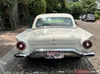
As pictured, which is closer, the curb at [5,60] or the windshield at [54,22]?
the curb at [5,60]

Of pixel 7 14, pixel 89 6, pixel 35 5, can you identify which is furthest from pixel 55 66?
pixel 89 6

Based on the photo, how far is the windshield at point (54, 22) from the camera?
25.7 ft

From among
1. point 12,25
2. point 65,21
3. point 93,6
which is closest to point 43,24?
point 65,21

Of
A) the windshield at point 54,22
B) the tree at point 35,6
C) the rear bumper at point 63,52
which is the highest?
the windshield at point 54,22

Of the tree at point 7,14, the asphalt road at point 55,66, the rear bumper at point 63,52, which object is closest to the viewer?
the rear bumper at point 63,52

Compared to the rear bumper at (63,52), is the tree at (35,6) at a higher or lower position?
lower

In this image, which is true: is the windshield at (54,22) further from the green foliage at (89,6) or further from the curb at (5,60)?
the green foliage at (89,6)

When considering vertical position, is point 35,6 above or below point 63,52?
below

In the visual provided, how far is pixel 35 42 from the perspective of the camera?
6090 mm

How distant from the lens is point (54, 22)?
789 cm

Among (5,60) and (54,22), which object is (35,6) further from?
(5,60)

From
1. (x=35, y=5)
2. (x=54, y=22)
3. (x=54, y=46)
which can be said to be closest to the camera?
(x=54, y=46)

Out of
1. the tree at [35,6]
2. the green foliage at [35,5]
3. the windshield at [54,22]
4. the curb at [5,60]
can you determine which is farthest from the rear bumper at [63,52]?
the green foliage at [35,5]

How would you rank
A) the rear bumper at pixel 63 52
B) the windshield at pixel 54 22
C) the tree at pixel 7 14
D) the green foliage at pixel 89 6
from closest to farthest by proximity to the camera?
the rear bumper at pixel 63 52 < the windshield at pixel 54 22 < the tree at pixel 7 14 < the green foliage at pixel 89 6
